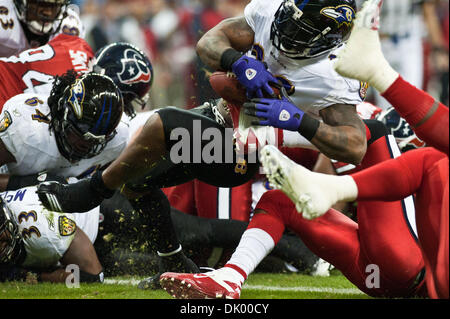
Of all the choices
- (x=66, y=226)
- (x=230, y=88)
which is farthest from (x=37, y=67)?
(x=230, y=88)

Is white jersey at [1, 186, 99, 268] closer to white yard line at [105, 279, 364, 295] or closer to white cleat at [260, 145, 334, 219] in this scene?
white yard line at [105, 279, 364, 295]

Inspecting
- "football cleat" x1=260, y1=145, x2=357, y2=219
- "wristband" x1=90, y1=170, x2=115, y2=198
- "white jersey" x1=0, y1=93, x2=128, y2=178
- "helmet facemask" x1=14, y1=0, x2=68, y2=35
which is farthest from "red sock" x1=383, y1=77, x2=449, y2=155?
"helmet facemask" x1=14, y1=0, x2=68, y2=35

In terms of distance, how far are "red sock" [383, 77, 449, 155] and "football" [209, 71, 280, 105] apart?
86 centimetres

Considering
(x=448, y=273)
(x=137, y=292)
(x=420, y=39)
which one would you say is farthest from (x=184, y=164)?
(x=420, y=39)

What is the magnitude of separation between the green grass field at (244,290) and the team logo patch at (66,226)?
26 cm

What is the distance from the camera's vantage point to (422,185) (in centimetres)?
245

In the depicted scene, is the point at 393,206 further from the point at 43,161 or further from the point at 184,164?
the point at 43,161

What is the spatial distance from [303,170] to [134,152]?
43.6 inches

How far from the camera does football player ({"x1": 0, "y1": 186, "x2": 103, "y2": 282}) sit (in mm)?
3596

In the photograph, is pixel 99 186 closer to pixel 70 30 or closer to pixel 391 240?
pixel 391 240

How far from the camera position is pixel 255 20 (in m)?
3.30

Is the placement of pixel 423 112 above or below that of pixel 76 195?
above

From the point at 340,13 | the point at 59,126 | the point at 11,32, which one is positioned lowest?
the point at 59,126

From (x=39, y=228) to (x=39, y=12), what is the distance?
1.77m
